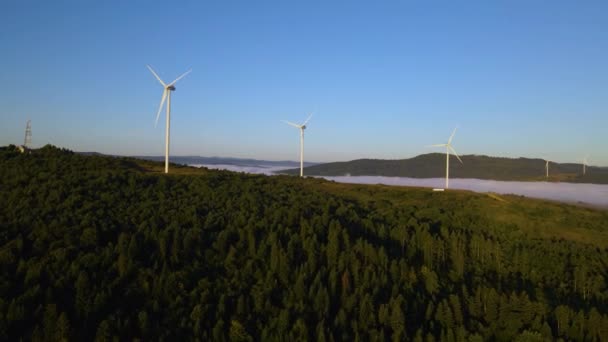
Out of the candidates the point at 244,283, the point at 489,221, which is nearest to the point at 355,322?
the point at 244,283

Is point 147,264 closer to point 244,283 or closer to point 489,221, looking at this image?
point 244,283

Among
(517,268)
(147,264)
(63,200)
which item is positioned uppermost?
(63,200)

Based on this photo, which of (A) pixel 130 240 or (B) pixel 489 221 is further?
(B) pixel 489 221

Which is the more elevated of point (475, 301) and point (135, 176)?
point (135, 176)

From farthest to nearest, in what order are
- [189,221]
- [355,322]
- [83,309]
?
[189,221], [355,322], [83,309]

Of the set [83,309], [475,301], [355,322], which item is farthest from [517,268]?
[83,309]

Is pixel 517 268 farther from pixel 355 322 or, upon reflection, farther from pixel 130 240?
pixel 130 240

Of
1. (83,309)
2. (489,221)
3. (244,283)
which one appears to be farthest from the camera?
(489,221)
